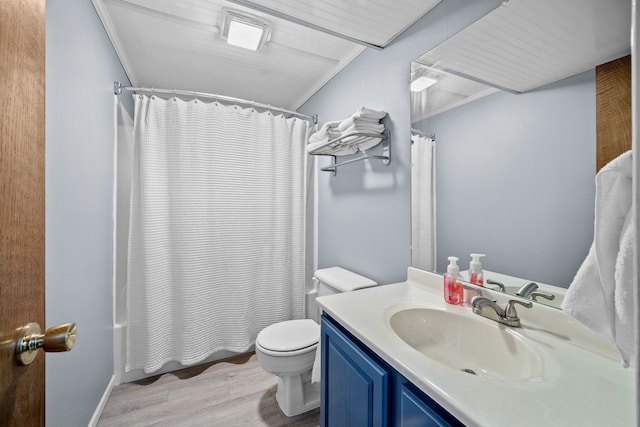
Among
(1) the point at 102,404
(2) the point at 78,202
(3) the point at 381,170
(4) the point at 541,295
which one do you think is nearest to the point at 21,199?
(2) the point at 78,202

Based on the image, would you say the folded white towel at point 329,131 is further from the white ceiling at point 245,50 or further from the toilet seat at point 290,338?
the toilet seat at point 290,338

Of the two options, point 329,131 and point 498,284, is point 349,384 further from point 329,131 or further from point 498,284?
point 329,131

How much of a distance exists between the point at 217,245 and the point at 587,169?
208cm

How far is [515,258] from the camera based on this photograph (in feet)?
3.22

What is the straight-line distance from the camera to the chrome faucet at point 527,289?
3.00 feet

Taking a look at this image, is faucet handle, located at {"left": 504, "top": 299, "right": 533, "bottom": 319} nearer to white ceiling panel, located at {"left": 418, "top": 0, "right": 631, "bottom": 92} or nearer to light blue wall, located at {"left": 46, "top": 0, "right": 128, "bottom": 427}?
white ceiling panel, located at {"left": 418, "top": 0, "right": 631, "bottom": 92}

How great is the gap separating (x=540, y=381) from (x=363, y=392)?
19.2 inches

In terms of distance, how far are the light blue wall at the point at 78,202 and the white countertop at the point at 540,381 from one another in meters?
1.17

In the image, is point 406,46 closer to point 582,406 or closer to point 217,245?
point 582,406

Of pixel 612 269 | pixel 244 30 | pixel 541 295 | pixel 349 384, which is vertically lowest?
pixel 349 384

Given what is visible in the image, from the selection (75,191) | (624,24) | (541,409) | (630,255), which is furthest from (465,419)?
(75,191)

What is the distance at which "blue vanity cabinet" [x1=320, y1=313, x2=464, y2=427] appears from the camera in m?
0.65

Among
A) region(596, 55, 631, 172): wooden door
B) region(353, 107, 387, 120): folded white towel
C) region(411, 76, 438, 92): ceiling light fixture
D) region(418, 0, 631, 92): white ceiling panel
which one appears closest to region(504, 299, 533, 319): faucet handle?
region(596, 55, 631, 172): wooden door

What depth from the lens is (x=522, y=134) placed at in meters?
0.94
